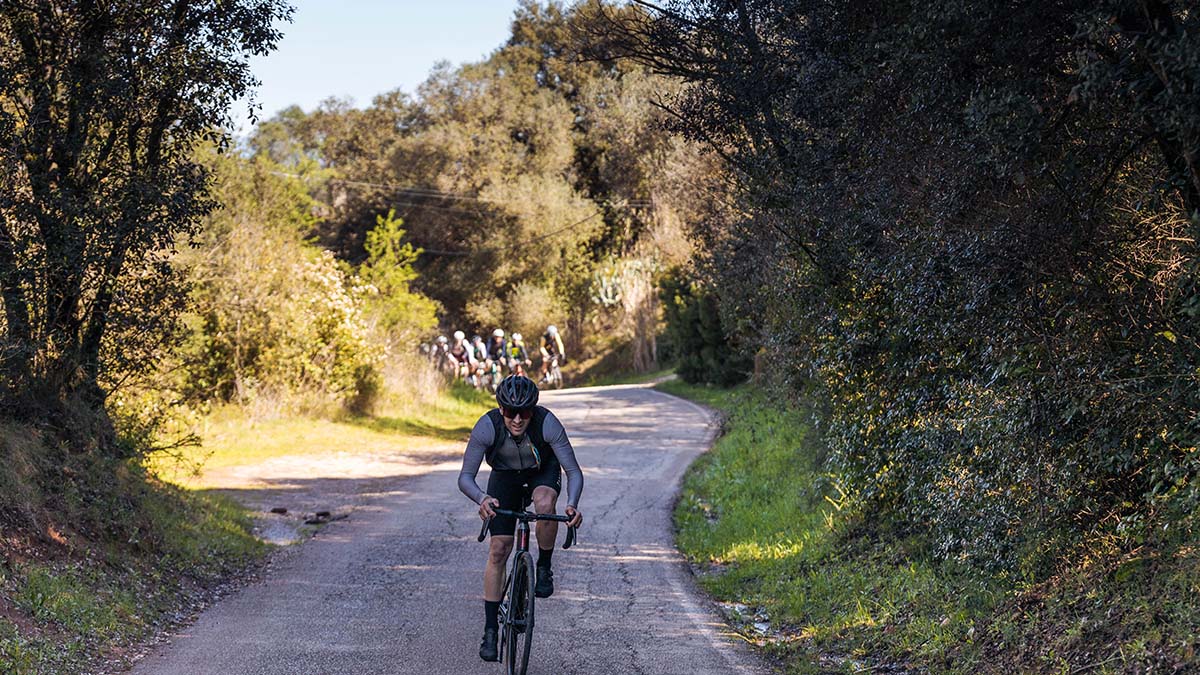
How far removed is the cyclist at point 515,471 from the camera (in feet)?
23.0

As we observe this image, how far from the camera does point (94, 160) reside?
10.4 m

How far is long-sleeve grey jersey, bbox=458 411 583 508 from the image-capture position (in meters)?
7.02

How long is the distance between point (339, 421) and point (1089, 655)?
21095 millimetres

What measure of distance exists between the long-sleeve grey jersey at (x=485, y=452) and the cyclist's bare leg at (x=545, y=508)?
0.42 ft

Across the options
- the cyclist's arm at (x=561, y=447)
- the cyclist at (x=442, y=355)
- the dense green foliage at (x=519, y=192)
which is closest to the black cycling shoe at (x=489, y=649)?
the cyclist's arm at (x=561, y=447)

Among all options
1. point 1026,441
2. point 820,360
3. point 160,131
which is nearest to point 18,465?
point 160,131

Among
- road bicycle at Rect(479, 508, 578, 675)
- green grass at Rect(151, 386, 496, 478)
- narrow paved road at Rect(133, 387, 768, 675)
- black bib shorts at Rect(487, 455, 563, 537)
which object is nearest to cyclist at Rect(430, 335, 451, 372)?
green grass at Rect(151, 386, 496, 478)

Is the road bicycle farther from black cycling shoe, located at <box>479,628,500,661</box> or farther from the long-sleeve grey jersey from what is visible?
the long-sleeve grey jersey

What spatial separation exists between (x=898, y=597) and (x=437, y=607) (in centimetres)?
347

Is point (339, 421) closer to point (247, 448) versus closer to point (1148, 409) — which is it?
point (247, 448)

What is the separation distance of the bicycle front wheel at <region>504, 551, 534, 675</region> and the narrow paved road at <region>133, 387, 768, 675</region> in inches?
15.6

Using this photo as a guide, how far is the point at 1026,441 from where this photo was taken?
6.48 meters

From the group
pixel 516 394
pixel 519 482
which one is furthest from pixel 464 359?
pixel 516 394

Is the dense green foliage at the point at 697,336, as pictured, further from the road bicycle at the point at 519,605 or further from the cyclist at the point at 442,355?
the road bicycle at the point at 519,605
